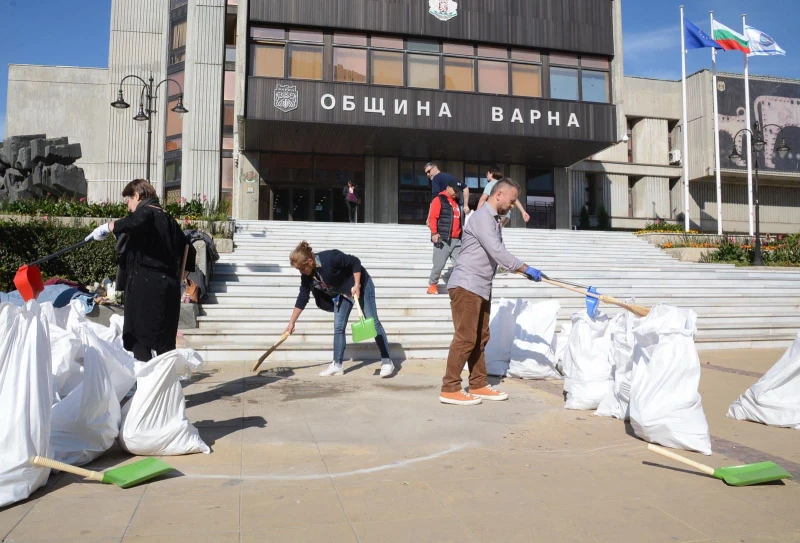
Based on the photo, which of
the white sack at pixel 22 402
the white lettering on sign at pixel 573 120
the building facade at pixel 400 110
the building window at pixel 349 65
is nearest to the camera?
the white sack at pixel 22 402

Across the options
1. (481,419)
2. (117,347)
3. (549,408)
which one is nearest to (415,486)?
(481,419)

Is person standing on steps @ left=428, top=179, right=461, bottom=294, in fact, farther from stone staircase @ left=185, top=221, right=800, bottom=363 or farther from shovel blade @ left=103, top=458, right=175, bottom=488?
shovel blade @ left=103, top=458, right=175, bottom=488

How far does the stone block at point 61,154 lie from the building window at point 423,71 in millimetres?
11353

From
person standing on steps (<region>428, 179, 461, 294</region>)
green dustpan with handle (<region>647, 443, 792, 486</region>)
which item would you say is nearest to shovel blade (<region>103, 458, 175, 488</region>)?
green dustpan with handle (<region>647, 443, 792, 486</region>)

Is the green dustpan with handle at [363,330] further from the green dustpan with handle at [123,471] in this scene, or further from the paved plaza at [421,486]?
the green dustpan with handle at [123,471]

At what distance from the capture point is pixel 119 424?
3863mm

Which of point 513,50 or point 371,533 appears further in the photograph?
point 513,50

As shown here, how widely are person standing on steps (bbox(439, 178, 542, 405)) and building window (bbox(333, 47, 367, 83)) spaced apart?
17.1 metres

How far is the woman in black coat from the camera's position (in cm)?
462

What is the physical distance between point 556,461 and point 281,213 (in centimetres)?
2140

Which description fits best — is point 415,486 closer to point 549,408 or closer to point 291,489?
point 291,489

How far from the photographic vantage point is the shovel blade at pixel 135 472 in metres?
3.26

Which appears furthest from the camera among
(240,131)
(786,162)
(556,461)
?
(786,162)

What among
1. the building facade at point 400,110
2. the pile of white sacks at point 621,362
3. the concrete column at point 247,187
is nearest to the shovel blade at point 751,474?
the pile of white sacks at point 621,362
